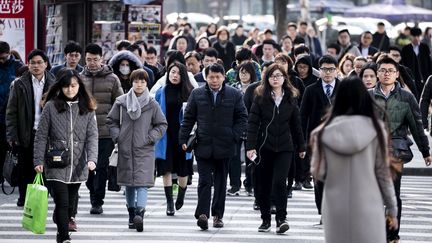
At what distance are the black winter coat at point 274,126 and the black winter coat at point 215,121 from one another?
0.31 m

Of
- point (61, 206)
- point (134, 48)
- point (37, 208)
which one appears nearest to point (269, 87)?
point (61, 206)

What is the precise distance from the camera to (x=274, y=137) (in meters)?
14.7

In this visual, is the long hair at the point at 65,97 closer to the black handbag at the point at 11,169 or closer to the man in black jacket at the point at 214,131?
the man in black jacket at the point at 214,131

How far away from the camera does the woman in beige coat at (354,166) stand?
983cm

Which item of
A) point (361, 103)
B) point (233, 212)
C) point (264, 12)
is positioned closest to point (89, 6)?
point (233, 212)

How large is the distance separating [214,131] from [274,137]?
687 millimetres

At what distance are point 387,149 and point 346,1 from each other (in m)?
65.8

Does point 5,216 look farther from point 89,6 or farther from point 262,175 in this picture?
point 89,6

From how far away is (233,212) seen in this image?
16.6m

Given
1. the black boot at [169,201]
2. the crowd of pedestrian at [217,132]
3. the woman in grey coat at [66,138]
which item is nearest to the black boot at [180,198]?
the crowd of pedestrian at [217,132]

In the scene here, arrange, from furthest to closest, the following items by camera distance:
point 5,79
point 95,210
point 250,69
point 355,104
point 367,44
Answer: point 367,44 < point 250,69 < point 5,79 < point 95,210 < point 355,104

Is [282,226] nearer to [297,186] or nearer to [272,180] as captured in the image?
[272,180]

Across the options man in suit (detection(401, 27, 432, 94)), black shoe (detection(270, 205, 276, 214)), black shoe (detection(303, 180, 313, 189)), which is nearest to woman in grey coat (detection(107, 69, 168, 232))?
black shoe (detection(270, 205, 276, 214))

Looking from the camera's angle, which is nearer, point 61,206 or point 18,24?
point 61,206
